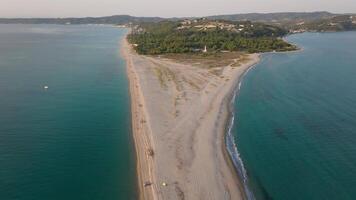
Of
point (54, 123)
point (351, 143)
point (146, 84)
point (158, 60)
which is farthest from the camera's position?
point (158, 60)

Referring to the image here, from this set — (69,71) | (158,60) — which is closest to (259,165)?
(69,71)

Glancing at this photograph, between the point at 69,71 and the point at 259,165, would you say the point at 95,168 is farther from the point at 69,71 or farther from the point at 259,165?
the point at 69,71

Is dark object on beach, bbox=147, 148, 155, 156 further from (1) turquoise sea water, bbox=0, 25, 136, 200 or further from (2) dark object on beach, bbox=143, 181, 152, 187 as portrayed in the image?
(2) dark object on beach, bbox=143, 181, 152, 187

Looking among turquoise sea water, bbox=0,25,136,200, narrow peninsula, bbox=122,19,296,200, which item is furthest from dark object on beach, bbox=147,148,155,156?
turquoise sea water, bbox=0,25,136,200

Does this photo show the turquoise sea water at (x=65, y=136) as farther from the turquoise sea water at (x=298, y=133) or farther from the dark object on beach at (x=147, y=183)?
the turquoise sea water at (x=298, y=133)

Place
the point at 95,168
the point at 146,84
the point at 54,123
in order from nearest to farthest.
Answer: the point at 95,168 < the point at 54,123 < the point at 146,84

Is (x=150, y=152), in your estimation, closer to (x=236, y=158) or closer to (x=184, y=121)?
(x=236, y=158)

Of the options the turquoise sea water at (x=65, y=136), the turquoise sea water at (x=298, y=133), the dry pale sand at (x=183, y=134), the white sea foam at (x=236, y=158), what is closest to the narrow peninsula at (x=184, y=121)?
the dry pale sand at (x=183, y=134)
